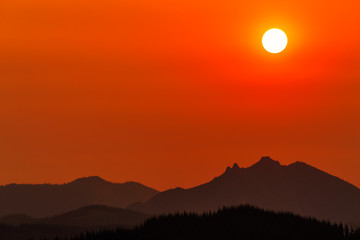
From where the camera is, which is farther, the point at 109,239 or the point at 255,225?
Answer: the point at 109,239

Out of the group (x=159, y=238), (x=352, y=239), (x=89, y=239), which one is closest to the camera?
(x=352, y=239)

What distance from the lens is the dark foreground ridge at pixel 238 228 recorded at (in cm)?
12544

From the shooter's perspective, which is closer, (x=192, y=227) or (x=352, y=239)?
(x=352, y=239)

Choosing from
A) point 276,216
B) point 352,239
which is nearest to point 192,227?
point 276,216

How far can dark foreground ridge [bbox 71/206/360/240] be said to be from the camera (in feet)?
412

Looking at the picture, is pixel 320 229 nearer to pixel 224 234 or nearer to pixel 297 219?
pixel 297 219

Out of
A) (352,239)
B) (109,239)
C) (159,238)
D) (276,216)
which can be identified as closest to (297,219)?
(276,216)

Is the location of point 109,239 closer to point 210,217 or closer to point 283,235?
point 210,217

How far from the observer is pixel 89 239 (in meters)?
141

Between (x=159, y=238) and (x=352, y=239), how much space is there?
2879 cm

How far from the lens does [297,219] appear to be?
133 m

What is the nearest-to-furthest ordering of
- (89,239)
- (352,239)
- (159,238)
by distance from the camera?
(352,239), (159,238), (89,239)

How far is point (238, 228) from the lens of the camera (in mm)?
127312

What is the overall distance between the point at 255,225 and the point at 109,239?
80.3 ft
